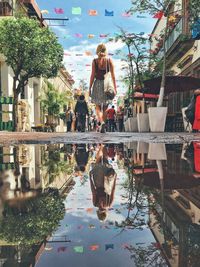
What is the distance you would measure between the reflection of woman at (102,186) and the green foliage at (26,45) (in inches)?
699

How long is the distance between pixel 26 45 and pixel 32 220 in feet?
63.2

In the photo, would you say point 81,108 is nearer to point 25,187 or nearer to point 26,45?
point 26,45

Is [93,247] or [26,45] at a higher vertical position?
[26,45]

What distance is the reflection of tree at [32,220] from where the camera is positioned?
103 cm

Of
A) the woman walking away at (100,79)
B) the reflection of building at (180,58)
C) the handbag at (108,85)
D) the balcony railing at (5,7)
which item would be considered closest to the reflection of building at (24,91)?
the balcony railing at (5,7)

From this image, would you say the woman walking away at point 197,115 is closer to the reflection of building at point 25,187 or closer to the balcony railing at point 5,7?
the reflection of building at point 25,187

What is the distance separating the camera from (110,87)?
8.59 meters

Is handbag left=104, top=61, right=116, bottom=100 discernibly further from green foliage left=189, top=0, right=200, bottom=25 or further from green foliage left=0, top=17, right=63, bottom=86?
green foliage left=0, top=17, right=63, bottom=86

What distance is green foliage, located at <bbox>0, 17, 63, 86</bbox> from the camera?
19562 mm

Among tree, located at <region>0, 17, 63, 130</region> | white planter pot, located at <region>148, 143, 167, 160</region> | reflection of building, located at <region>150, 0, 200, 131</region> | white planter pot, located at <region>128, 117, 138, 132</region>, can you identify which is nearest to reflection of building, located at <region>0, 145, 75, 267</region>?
white planter pot, located at <region>148, 143, 167, 160</region>

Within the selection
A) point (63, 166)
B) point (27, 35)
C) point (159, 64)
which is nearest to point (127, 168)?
point (63, 166)

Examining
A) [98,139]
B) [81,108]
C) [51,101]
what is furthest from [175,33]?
[98,139]

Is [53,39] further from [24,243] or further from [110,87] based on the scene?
[24,243]

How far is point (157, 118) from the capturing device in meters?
11.9
